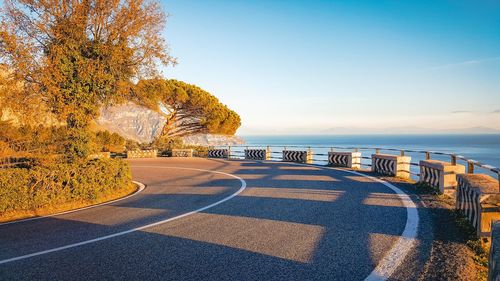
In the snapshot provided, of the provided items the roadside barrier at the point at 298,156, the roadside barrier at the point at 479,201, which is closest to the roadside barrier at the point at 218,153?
the roadside barrier at the point at 298,156

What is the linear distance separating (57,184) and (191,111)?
33.1 metres

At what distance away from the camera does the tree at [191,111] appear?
3916 cm

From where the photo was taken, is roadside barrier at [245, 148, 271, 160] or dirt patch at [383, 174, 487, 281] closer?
dirt patch at [383, 174, 487, 281]

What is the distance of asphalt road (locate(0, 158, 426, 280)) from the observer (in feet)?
14.6

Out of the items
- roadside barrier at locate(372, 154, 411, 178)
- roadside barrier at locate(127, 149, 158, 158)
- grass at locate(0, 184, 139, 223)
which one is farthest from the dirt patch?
roadside barrier at locate(127, 149, 158, 158)

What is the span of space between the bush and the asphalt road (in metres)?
1.16

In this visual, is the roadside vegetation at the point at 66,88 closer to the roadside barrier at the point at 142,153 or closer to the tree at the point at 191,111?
the roadside barrier at the point at 142,153

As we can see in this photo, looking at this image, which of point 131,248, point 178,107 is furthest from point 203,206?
point 178,107

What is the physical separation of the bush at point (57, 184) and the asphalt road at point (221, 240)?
1.16 metres

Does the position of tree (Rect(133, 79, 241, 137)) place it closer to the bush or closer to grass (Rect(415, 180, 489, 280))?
the bush

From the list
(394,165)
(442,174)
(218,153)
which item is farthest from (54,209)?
(218,153)

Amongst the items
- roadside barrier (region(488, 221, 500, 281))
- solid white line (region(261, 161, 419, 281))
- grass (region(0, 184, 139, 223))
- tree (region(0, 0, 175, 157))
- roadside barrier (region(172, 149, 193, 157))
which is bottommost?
grass (region(0, 184, 139, 223))

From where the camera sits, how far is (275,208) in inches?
331

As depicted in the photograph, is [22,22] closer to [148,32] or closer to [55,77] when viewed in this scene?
[55,77]
